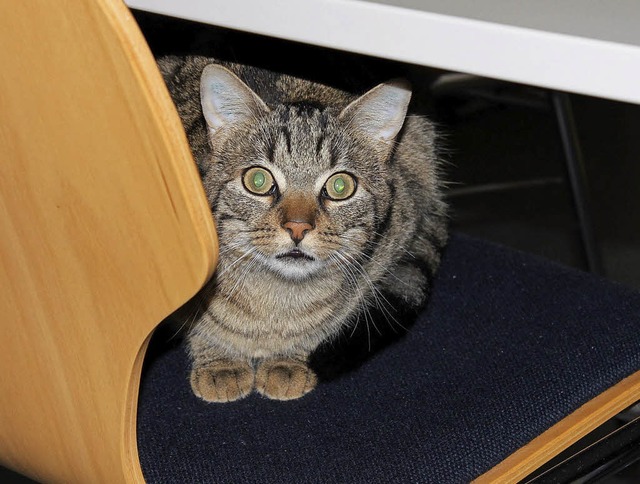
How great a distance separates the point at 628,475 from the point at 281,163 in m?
1.12

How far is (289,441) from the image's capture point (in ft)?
3.24

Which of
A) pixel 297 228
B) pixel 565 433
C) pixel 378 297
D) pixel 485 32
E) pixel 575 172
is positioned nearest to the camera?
pixel 485 32

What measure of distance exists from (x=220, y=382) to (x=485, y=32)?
0.56 m

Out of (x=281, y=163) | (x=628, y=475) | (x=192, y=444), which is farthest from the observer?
(x=628, y=475)

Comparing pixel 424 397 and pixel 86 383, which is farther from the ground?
pixel 86 383

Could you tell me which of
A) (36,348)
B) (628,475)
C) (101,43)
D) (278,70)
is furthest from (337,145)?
(628,475)

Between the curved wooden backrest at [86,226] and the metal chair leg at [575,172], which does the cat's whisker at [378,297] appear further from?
the metal chair leg at [575,172]

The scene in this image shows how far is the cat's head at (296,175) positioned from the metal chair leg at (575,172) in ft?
2.14

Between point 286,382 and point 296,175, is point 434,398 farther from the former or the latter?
point 296,175

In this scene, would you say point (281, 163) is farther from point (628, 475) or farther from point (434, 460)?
point (628, 475)

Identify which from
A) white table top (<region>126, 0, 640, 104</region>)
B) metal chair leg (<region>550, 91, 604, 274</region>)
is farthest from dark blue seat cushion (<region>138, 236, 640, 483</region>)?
metal chair leg (<region>550, 91, 604, 274</region>)

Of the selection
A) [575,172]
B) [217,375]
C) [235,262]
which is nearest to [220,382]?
[217,375]

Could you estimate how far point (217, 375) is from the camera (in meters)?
1.11

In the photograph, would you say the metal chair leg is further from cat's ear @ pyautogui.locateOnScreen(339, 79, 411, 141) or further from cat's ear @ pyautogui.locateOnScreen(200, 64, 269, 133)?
cat's ear @ pyautogui.locateOnScreen(200, 64, 269, 133)
